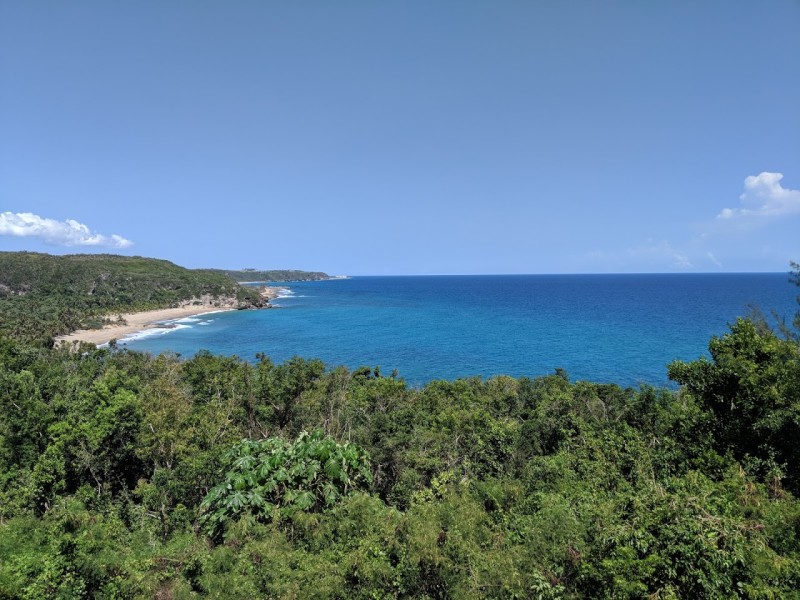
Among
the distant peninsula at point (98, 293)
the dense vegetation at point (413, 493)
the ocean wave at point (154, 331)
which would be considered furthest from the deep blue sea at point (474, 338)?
the dense vegetation at point (413, 493)

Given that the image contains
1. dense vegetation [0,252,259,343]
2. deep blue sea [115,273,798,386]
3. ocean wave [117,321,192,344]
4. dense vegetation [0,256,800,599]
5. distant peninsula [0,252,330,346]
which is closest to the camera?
dense vegetation [0,256,800,599]

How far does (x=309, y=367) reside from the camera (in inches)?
1216

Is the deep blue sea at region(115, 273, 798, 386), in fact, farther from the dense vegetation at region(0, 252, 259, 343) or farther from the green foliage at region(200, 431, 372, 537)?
the green foliage at region(200, 431, 372, 537)

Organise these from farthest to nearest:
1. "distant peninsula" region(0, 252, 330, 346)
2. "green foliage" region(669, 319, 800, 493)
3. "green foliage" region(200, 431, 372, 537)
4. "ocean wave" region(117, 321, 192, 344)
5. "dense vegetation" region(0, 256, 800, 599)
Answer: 1. "distant peninsula" region(0, 252, 330, 346)
2. "ocean wave" region(117, 321, 192, 344)
3. "green foliage" region(200, 431, 372, 537)
4. "green foliage" region(669, 319, 800, 493)
5. "dense vegetation" region(0, 256, 800, 599)

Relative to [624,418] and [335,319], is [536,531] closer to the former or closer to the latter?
[624,418]

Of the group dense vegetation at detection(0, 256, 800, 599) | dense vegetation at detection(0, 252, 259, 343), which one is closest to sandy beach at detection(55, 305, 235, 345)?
dense vegetation at detection(0, 252, 259, 343)

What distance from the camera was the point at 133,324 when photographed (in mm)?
99438

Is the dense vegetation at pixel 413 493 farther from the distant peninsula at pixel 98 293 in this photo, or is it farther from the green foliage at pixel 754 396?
the distant peninsula at pixel 98 293

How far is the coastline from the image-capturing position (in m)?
81.4

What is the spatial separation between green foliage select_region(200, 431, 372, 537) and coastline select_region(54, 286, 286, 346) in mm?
58975

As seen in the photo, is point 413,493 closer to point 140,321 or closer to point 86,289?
point 140,321

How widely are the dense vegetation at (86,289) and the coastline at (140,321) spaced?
238 centimetres

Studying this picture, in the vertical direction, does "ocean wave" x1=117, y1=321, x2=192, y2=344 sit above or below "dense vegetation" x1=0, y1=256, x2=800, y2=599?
below

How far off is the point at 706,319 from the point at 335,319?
89326 mm
